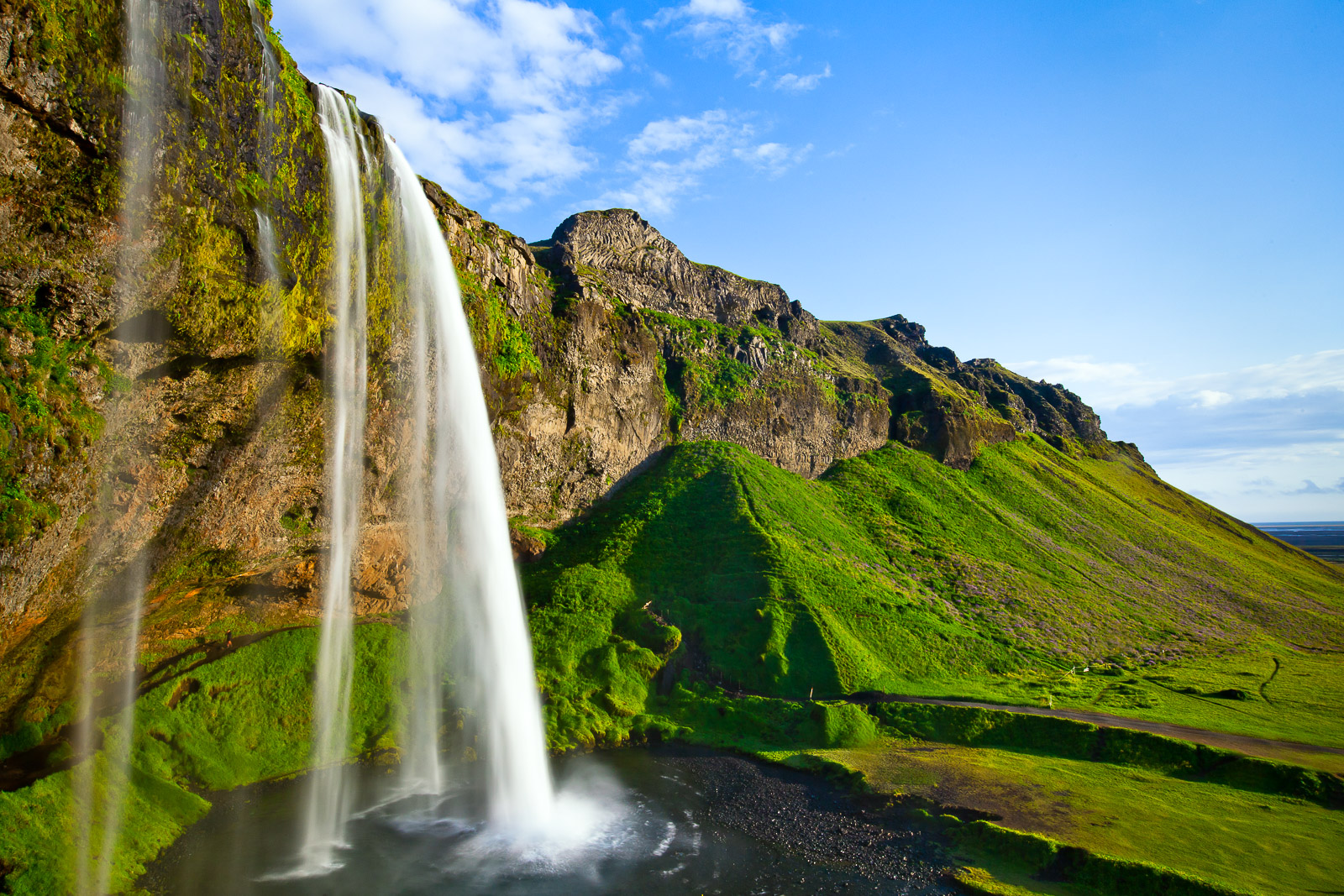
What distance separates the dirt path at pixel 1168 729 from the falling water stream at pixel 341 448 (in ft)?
65.3

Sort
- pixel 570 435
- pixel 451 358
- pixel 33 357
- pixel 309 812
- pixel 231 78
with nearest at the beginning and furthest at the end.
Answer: pixel 33 357
pixel 231 78
pixel 309 812
pixel 451 358
pixel 570 435

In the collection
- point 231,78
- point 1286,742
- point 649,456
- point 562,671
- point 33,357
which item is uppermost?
point 231,78

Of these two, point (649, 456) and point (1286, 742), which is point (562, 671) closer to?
point (649, 456)

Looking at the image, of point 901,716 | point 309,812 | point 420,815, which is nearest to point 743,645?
point 901,716

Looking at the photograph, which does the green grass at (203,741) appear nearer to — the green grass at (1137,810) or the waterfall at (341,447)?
the waterfall at (341,447)

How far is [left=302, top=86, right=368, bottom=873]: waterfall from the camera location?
64.3 ft

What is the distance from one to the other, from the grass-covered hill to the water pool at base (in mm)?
5806

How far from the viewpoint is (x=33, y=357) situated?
44.8 ft

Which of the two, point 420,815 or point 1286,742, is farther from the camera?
point 1286,742

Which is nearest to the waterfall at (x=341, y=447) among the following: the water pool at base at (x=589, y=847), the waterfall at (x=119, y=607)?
the water pool at base at (x=589, y=847)

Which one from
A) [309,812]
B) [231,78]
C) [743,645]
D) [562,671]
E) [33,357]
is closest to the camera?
[33,357]

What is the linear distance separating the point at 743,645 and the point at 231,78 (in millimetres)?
27110

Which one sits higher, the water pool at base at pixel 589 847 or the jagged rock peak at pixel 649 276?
the jagged rock peak at pixel 649 276

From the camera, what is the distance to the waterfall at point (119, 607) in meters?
14.2
